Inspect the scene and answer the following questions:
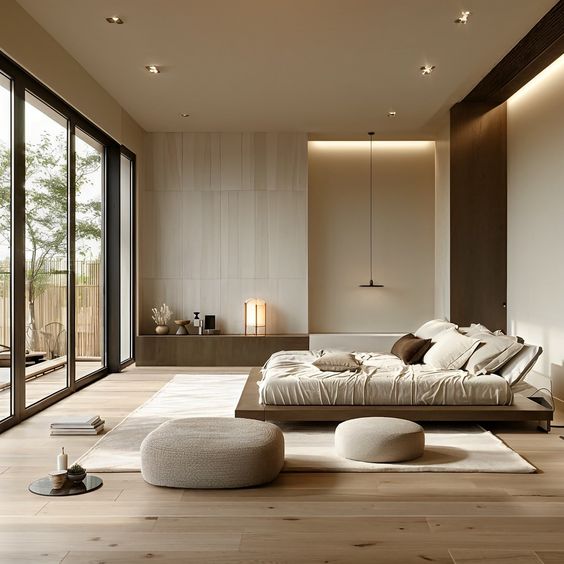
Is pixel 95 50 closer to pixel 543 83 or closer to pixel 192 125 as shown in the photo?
pixel 192 125

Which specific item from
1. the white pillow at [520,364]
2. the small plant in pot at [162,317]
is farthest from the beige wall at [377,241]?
the white pillow at [520,364]

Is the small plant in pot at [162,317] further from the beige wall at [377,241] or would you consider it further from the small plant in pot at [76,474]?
the small plant in pot at [76,474]

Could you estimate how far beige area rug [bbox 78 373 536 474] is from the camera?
13.0 feet

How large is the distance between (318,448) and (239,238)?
5.07 meters

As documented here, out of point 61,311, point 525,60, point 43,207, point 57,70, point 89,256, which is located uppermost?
point 525,60

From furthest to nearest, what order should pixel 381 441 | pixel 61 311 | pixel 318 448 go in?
pixel 61 311, pixel 318 448, pixel 381 441

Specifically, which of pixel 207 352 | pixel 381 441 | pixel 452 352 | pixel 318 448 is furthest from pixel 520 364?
pixel 207 352

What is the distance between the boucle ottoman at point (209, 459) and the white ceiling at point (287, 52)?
3.08 m

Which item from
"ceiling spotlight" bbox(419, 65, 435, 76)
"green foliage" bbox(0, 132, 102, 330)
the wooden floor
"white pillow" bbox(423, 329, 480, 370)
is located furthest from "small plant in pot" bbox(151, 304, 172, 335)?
the wooden floor

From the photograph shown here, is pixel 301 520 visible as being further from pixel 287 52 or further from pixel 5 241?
pixel 287 52

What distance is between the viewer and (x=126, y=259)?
8531 millimetres

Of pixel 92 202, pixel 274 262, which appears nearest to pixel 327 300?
pixel 274 262

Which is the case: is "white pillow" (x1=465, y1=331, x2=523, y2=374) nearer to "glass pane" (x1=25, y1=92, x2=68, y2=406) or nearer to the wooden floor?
the wooden floor

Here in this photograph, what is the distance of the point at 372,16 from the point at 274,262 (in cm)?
432
